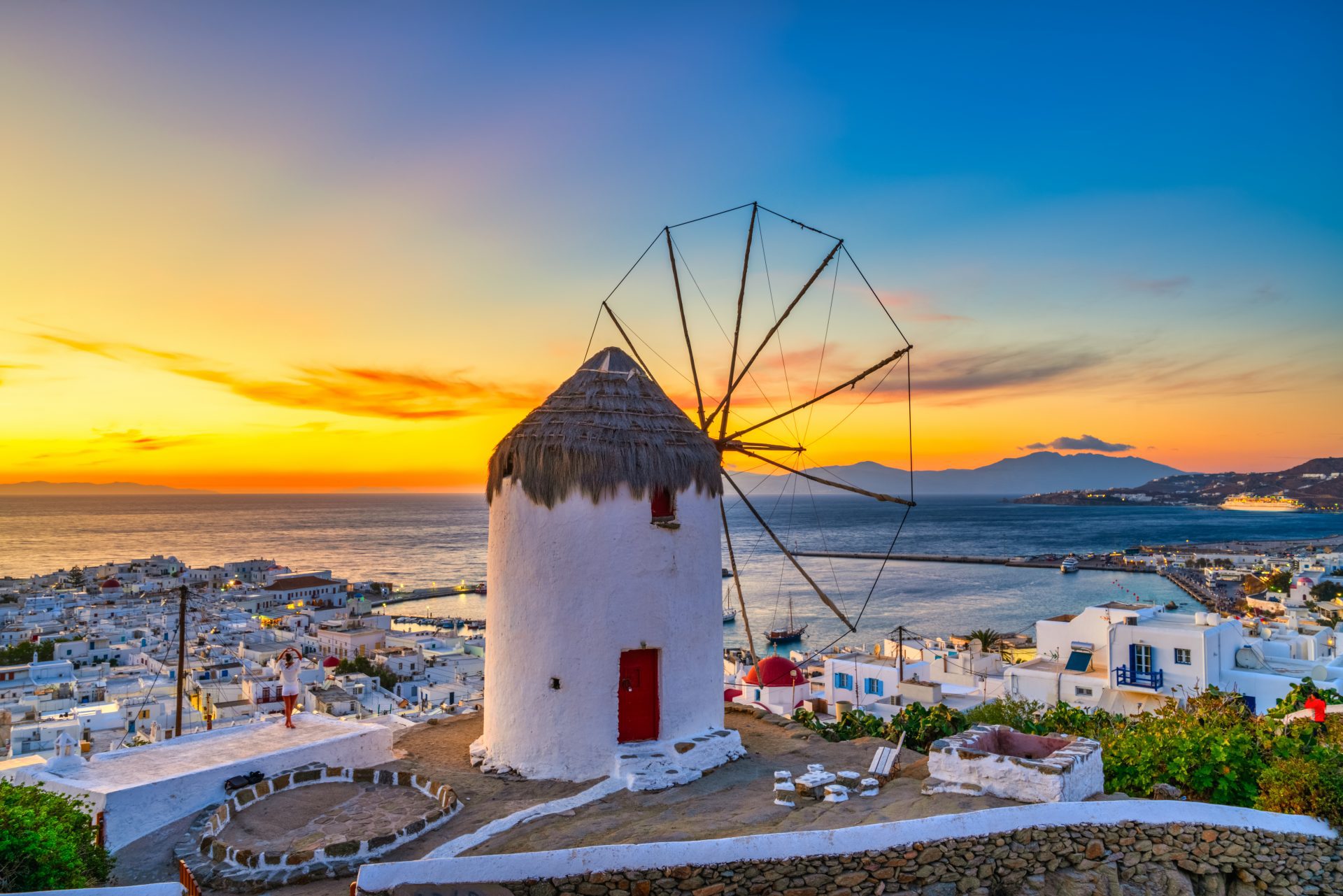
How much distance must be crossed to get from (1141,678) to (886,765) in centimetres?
2151

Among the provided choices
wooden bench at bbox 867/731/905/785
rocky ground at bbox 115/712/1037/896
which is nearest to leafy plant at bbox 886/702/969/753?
rocky ground at bbox 115/712/1037/896

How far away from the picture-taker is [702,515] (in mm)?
11266

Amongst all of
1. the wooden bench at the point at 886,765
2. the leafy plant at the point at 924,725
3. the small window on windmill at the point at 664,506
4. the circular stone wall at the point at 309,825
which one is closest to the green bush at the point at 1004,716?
the leafy plant at the point at 924,725

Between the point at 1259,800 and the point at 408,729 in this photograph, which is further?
the point at 408,729

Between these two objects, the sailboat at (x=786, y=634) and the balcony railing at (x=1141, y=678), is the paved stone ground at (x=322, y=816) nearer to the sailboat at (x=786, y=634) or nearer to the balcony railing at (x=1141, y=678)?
the balcony railing at (x=1141, y=678)

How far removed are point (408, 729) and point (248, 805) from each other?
3.85 metres

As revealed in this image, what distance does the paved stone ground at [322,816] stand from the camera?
762cm

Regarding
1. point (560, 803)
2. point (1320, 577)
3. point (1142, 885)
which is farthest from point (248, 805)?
point (1320, 577)

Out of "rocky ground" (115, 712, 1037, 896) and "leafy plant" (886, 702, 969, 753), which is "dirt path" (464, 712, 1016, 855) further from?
"leafy plant" (886, 702, 969, 753)

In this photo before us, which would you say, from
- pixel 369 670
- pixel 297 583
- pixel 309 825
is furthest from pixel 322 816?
pixel 297 583

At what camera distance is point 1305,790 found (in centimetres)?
821

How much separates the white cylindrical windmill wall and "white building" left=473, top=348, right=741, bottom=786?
0.06 feet

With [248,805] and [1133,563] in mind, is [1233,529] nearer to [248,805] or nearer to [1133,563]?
[1133,563]

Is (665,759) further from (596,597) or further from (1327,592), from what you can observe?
(1327,592)
